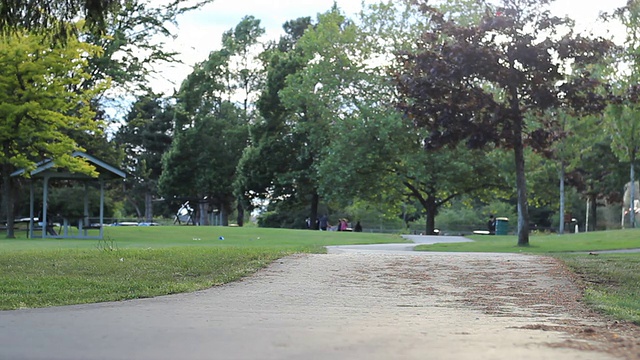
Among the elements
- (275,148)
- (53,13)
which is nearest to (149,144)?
(275,148)

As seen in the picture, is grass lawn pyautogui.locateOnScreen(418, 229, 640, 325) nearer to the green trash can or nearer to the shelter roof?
the shelter roof

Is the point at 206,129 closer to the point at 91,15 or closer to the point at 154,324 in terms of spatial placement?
the point at 91,15

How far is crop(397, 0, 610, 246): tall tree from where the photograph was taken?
89.0 ft

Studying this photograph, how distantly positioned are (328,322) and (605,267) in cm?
1018

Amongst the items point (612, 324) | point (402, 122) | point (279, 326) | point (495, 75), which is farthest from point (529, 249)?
point (402, 122)

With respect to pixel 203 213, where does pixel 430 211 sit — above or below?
above

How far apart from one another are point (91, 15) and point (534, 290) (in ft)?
27.7

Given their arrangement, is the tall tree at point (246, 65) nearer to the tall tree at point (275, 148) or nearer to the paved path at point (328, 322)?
the tall tree at point (275, 148)

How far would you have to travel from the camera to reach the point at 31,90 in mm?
32250

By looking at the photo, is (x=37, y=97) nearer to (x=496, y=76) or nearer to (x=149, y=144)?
(x=496, y=76)

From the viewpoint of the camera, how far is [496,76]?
2731cm

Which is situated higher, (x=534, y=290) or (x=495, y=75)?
(x=495, y=75)

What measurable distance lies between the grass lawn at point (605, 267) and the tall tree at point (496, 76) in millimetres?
3673

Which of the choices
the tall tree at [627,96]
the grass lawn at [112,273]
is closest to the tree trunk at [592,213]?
the tall tree at [627,96]
